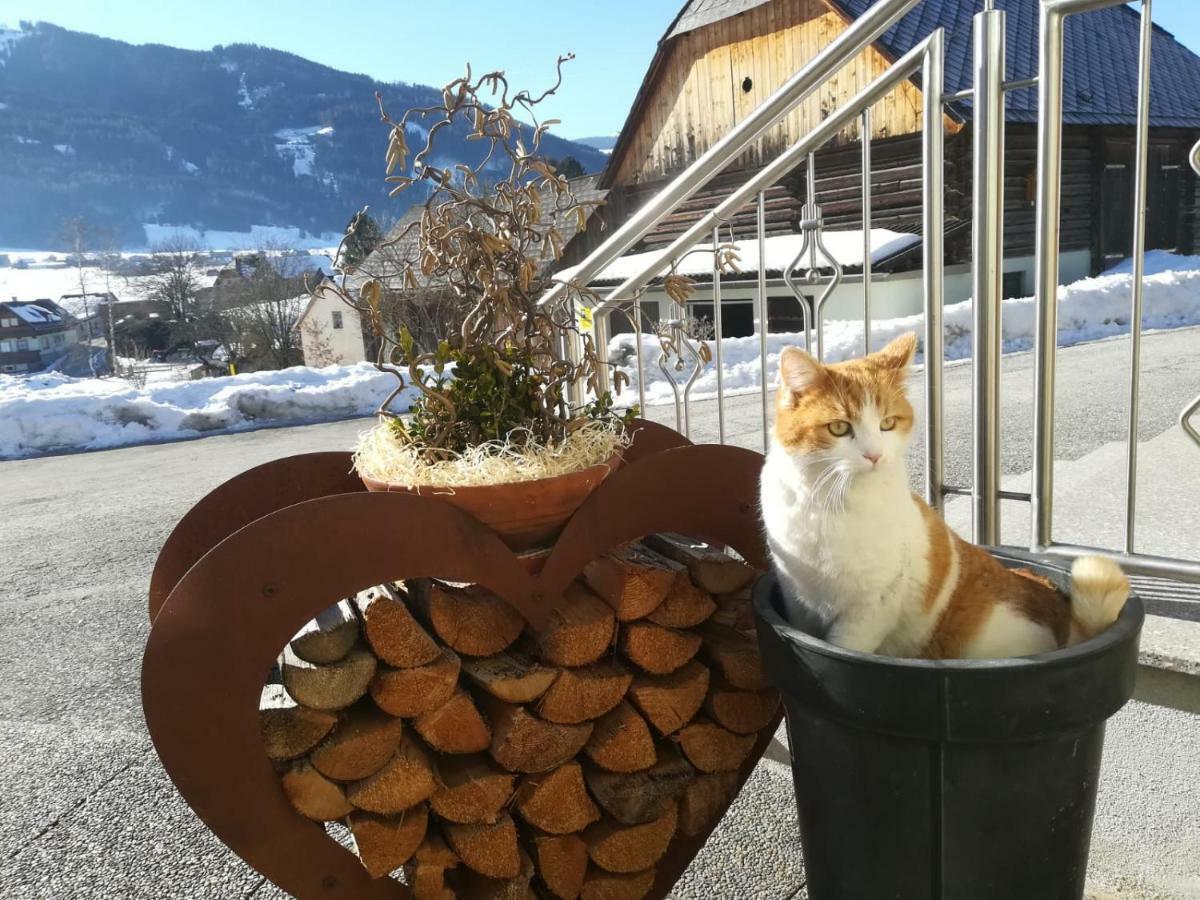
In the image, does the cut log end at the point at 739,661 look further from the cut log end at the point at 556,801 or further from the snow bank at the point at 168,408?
the snow bank at the point at 168,408

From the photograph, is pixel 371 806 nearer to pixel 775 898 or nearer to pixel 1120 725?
pixel 775 898

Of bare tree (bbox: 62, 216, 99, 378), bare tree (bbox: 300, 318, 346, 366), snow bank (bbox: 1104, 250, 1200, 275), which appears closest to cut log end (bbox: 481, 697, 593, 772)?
snow bank (bbox: 1104, 250, 1200, 275)

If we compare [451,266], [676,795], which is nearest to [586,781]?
[676,795]

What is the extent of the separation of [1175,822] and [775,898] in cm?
82

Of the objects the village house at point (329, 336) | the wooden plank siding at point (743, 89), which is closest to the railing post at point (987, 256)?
the wooden plank siding at point (743, 89)

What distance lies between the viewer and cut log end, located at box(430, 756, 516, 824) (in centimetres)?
154

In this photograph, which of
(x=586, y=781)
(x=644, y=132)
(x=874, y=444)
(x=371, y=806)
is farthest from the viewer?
(x=644, y=132)

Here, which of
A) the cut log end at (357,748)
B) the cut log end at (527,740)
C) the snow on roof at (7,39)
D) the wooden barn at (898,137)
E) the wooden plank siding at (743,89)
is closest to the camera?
the cut log end at (357,748)

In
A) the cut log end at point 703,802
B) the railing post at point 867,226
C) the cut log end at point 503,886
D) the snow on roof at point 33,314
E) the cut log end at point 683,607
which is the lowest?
the cut log end at point 503,886

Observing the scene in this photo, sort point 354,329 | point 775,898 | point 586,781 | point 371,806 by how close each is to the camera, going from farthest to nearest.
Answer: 1. point 354,329
2. point 775,898
3. point 586,781
4. point 371,806

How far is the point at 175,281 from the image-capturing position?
3653 centimetres

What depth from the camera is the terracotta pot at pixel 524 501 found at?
4.96 feet

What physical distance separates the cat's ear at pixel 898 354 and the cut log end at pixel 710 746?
2.67 feet

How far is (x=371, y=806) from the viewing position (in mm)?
1473
